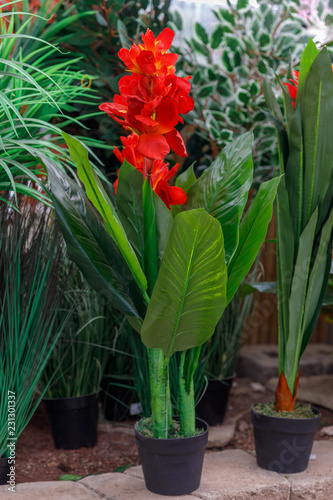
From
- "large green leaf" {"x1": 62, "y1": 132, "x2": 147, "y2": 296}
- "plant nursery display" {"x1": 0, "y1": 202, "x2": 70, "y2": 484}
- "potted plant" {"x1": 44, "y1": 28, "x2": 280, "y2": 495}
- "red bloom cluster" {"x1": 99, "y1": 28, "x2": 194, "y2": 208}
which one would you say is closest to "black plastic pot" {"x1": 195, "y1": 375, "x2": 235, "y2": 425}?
"potted plant" {"x1": 44, "y1": 28, "x2": 280, "y2": 495}

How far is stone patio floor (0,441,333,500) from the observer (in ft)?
4.42

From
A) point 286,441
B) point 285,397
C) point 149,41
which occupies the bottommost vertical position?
point 286,441

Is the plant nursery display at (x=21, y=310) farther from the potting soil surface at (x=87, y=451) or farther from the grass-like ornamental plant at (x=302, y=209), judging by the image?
the grass-like ornamental plant at (x=302, y=209)

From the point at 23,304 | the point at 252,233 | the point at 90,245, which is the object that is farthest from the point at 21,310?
the point at 252,233

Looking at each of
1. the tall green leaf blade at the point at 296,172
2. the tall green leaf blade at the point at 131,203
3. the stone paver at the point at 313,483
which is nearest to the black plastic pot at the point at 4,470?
the tall green leaf blade at the point at 131,203

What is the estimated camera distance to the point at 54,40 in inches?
86.5

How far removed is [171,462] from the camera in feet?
4.29

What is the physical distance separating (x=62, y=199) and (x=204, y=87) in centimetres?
120

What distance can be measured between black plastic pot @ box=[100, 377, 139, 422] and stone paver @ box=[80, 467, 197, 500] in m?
0.59

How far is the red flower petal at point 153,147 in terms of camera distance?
1.17m

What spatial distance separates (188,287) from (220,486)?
0.61m

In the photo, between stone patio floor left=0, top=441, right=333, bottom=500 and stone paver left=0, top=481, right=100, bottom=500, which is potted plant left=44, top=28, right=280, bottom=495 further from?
stone paver left=0, top=481, right=100, bottom=500

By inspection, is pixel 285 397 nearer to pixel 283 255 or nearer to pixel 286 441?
pixel 286 441

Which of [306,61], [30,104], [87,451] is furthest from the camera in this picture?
[87,451]
